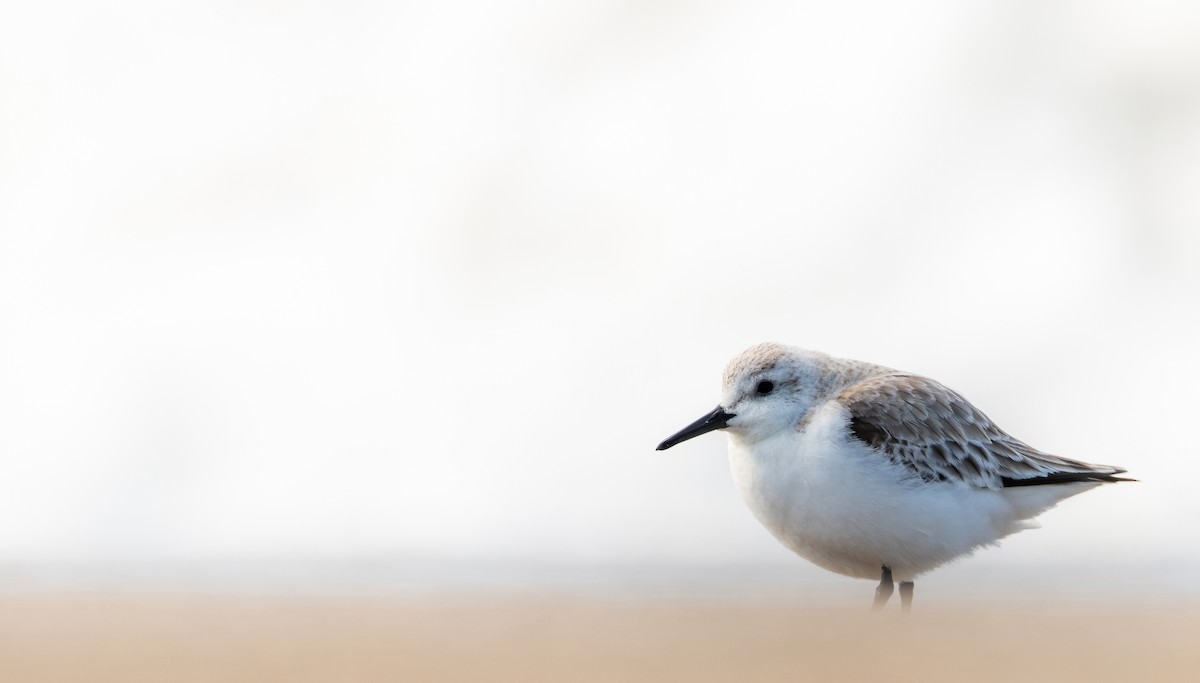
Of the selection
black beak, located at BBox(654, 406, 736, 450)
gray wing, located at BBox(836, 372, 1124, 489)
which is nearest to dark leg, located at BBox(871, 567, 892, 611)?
gray wing, located at BBox(836, 372, 1124, 489)

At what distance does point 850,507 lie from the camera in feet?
13.0

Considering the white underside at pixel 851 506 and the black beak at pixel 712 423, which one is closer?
the white underside at pixel 851 506

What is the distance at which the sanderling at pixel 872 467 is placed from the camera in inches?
158

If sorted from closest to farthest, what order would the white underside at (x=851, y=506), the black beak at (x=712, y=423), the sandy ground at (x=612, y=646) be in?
the sandy ground at (x=612, y=646) → the white underside at (x=851, y=506) → the black beak at (x=712, y=423)

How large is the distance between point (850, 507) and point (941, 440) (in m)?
0.55

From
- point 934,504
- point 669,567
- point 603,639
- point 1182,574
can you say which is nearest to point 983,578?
point 1182,574

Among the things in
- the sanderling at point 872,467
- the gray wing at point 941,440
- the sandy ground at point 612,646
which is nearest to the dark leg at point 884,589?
the sanderling at point 872,467

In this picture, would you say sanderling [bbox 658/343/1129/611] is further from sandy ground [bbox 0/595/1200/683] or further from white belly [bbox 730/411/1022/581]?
sandy ground [bbox 0/595/1200/683]

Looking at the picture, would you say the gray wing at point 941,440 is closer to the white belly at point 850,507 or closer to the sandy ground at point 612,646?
the white belly at point 850,507

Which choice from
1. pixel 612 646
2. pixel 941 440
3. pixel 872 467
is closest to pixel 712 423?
pixel 872 467

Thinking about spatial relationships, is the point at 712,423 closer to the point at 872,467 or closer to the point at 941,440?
the point at 872,467

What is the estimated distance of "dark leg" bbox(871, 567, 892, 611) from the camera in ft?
13.1

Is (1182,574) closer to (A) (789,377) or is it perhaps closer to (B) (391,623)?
(A) (789,377)

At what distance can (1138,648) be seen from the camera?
227cm
